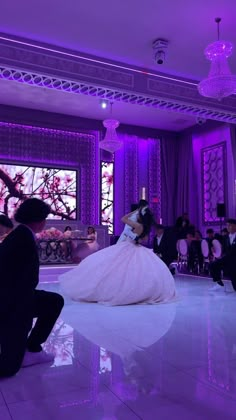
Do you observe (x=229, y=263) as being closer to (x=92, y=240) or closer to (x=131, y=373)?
(x=131, y=373)

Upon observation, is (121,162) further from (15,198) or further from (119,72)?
(119,72)

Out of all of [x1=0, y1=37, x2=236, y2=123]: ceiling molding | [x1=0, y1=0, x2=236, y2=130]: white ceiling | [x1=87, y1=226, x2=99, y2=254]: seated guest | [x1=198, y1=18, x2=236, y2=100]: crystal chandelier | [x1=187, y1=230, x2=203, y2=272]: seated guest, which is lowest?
[x1=187, y1=230, x2=203, y2=272]: seated guest

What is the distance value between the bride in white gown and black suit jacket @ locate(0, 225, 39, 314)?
7.69 ft

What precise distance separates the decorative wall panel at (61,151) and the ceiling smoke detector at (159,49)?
5343 mm

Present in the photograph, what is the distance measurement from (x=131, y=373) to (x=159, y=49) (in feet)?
16.4

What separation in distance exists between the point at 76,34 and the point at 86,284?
3.58 meters

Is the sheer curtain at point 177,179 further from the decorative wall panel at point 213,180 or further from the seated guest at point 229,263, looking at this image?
the seated guest at point 229,263

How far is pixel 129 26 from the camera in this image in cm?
534

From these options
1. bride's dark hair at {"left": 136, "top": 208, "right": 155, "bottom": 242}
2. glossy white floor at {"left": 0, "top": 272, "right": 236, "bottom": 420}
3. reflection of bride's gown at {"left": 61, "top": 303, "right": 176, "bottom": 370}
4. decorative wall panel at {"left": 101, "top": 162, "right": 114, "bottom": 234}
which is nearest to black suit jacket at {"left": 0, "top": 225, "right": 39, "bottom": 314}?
glossy white floor at {"left": 0, "top": 272, "right": 236, "bottom": 420}

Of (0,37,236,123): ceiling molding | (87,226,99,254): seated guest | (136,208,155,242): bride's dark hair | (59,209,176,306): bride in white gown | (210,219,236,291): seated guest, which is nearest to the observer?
(59,209,176,306): bride in white gown

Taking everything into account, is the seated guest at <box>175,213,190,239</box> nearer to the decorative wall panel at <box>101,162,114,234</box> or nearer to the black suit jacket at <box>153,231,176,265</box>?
the decorative wall panel at <box>101,162,114,234</box>

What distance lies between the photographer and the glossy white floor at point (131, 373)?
70.4 inches

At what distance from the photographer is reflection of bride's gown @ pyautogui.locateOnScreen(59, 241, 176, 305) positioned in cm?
453

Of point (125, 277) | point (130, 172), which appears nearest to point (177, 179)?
point (130, 172)
